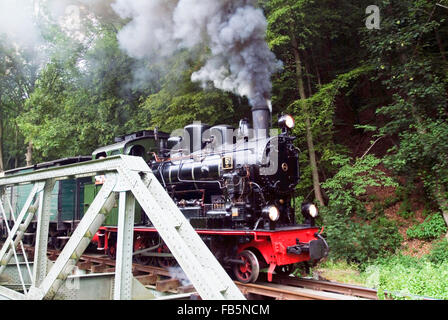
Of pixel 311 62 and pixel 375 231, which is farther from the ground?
pixel 311 62

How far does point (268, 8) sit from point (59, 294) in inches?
387

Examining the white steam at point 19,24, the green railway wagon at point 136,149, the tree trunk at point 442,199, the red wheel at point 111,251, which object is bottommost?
the red wheel at point 111,251

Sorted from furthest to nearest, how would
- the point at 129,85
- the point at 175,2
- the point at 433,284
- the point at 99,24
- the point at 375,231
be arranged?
1. the point at 99,24
2. the point at 129,85
3. the point at 175,2
4. the point at 375,231
5. the point at 433,284

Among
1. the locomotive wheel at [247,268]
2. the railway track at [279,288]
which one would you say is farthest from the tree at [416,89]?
the locomotive wheel at [247,268]

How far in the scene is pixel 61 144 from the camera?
728 inches

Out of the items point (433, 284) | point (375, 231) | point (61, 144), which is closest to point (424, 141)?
point (375, 231)

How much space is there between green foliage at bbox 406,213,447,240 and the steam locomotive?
4034 millimetres

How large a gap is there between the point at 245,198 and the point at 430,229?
19.4 ft

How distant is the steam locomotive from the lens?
678cm

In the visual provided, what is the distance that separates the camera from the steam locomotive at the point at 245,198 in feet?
22.2

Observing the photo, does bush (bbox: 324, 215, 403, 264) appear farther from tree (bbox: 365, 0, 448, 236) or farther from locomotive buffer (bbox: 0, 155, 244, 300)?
locomotive buffer (bbox: 0, 155, 244, 300)

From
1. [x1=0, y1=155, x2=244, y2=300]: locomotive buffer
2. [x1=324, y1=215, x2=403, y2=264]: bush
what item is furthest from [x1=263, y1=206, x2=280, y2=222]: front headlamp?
[x1=324, y1=215, x2=403, y2=264]: bush

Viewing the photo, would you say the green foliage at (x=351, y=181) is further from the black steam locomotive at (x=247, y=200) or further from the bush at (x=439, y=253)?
the black steam locomotive at (x=247, y=200)

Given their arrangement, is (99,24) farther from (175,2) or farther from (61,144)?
(175,2)
